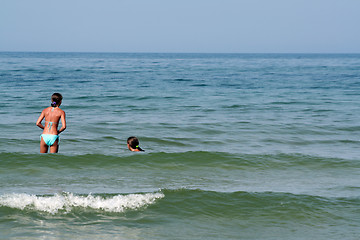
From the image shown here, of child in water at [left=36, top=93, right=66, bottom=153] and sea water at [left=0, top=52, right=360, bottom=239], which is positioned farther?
child in water at [left=36, top=93, right=66, bottom=153]

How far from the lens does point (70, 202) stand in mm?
7141

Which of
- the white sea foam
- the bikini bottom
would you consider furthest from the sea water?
the bikini bottom

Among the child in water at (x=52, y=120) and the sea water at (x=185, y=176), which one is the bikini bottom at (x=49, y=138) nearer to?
the child in water at (x=52, y=120)

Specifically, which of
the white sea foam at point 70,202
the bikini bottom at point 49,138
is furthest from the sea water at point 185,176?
the bikini bottom at point 49,138

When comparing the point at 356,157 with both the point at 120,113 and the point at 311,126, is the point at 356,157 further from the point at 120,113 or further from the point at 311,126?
the point at 120,113

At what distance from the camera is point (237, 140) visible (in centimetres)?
1334


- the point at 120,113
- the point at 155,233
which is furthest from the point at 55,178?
the point at 120,113

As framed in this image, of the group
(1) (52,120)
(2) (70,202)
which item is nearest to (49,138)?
(1) (52,120)

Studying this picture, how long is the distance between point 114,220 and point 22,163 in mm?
4327

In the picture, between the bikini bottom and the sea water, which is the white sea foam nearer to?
the sea water

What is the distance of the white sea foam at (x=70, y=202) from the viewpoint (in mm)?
6949

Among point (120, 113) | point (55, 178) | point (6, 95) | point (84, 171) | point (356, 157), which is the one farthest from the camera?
point (6, 95)

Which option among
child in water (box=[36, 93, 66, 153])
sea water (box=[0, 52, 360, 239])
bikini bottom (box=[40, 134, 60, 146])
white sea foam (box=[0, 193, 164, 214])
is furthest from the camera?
bikini bottom (box=[40, 134, 60, 146])

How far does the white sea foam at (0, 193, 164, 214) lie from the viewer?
274 inches
